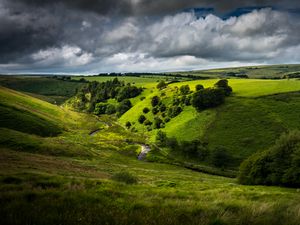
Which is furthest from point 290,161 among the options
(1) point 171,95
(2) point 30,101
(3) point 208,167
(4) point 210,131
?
(2) point 30,101

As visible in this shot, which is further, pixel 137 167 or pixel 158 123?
pixel 158 123

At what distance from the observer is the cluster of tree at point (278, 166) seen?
6494 centimetres

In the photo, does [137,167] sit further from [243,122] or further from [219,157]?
[243,122]

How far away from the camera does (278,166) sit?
68.0 m

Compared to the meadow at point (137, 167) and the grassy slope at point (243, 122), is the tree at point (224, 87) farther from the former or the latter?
the grassy slope at point (243, 122)

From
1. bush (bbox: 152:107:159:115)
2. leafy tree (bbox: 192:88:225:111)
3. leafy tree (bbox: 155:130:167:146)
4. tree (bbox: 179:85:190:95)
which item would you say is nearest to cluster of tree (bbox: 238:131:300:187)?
leafy tree (bbox: 155:130:167:146)

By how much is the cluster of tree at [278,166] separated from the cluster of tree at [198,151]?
21818mm

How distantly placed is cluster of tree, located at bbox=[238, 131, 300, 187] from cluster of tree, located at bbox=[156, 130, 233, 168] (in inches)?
859

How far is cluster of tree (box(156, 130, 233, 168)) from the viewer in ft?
312

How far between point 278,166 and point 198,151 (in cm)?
3608

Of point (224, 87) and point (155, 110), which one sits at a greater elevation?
point (224, 87)

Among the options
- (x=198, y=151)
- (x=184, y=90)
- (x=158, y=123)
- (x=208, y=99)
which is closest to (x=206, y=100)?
(x=208, y=99)

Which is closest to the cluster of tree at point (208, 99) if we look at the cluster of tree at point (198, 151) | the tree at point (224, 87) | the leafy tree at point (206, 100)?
the leafy tree at point (206, 100)

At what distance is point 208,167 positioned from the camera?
9550cm
